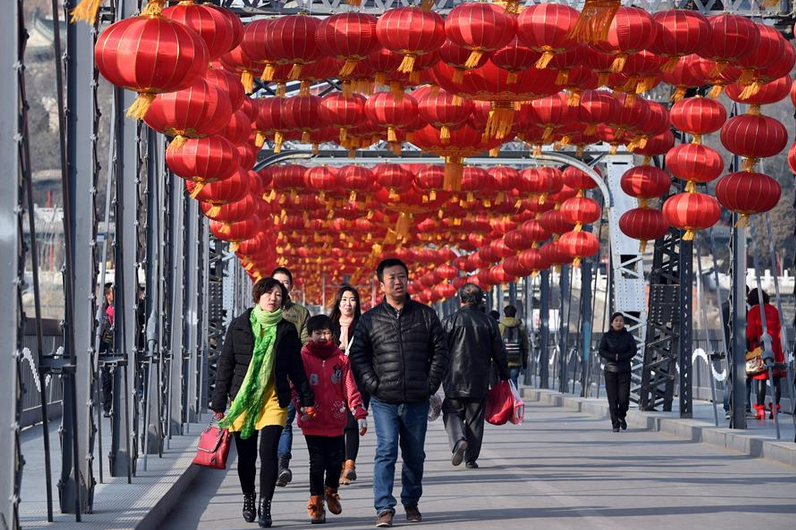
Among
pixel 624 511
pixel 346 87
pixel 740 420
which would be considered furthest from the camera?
Answer: pixel 740 420

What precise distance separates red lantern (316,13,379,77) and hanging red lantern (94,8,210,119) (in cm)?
366

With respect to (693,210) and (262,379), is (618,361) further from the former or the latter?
(262,379)

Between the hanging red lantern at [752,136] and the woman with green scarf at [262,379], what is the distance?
6.75 metres

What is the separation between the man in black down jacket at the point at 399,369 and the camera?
11.4 meters

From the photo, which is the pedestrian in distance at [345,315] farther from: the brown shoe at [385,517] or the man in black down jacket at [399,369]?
the brown shoe at [385,517]

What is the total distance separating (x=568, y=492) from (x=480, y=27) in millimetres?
4414

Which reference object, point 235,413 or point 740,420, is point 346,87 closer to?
point 235,413

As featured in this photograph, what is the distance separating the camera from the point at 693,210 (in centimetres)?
1822

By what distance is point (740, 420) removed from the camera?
21188mm

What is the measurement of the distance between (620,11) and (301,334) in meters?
4.20

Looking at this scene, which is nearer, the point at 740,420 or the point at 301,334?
the point at 301,334

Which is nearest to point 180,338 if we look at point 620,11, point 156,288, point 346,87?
point 156,288

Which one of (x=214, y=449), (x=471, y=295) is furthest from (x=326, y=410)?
(x=471, y=295)

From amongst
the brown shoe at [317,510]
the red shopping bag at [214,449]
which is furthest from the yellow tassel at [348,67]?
the brown shoe at [317,510]
